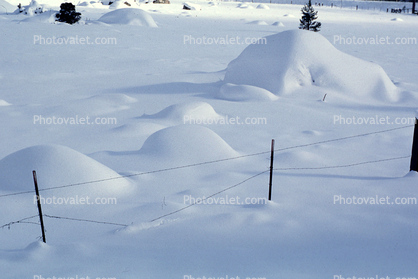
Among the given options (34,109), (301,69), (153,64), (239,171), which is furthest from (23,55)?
(239,171)

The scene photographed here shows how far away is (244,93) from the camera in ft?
35.0

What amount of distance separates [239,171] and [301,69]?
18.3 ft

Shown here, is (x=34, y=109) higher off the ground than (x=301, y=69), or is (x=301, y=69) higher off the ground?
(x=301, y=69)

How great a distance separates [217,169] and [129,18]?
22952 mm

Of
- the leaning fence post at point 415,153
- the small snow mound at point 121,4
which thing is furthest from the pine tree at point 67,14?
the leaning fence post at point 415,153


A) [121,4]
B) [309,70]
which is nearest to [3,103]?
[309,70]

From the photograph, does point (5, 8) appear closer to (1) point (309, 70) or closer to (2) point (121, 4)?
(2) point (121, 4)

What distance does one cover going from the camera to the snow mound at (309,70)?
10.8 metres

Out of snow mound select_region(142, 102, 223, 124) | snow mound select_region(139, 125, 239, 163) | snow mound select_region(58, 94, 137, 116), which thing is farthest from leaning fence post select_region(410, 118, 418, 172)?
snow mound select_region(58, 94, 137, 116)

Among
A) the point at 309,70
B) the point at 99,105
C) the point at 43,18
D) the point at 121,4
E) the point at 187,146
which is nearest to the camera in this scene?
the point at 187,146

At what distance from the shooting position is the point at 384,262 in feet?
12.5

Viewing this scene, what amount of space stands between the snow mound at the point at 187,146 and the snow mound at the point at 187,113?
1814mm

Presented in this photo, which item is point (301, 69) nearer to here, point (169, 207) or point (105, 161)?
point (105, 161)

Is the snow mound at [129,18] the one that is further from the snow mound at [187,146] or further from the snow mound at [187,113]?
the snow mound at [187,146]
